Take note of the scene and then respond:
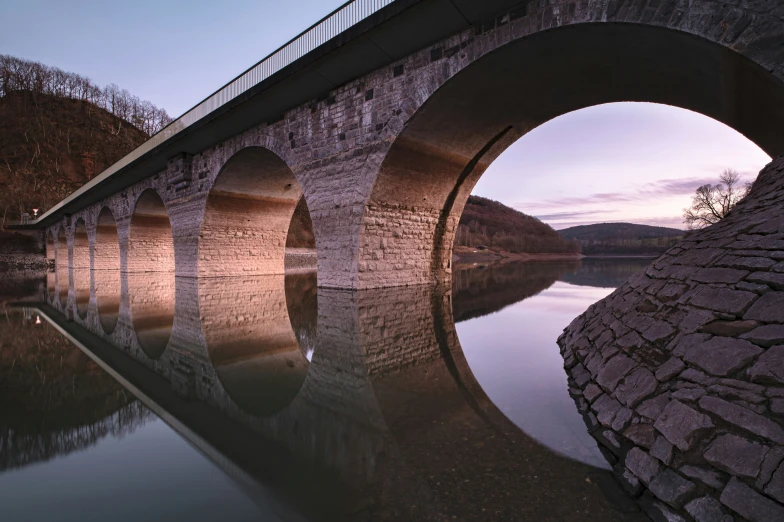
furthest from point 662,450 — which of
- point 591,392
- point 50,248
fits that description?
point 50,248

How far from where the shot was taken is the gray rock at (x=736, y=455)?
1.60 meters

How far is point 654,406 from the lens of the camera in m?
2.26

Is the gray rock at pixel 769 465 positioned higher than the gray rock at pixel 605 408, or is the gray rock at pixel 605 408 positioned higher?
the gray rock at pixel 769 465

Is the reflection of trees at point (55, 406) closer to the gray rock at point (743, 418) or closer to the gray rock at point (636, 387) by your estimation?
the gray rock at point (636, 387)

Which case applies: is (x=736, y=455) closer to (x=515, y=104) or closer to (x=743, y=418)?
(x=743, y=418)

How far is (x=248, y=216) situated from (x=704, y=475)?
659 inches

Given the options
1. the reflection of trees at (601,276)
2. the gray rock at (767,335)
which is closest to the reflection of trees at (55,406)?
the gray rock at (767,335)

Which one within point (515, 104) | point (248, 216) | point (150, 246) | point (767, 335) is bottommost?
point (767, 335)

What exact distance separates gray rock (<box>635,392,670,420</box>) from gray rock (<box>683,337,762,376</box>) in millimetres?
245

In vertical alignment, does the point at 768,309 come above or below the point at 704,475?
above

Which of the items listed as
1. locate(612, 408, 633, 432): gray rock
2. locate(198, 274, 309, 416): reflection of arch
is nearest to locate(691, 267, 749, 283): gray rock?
locate(612, 408, 633, 432): gray rock

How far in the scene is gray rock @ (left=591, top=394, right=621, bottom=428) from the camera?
2584mm

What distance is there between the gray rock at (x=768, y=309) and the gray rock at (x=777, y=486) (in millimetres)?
908

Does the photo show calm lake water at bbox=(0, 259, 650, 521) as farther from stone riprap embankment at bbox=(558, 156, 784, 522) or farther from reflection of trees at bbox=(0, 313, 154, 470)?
stone riprap embankment at bbox=(558, 156, 784, 522)
